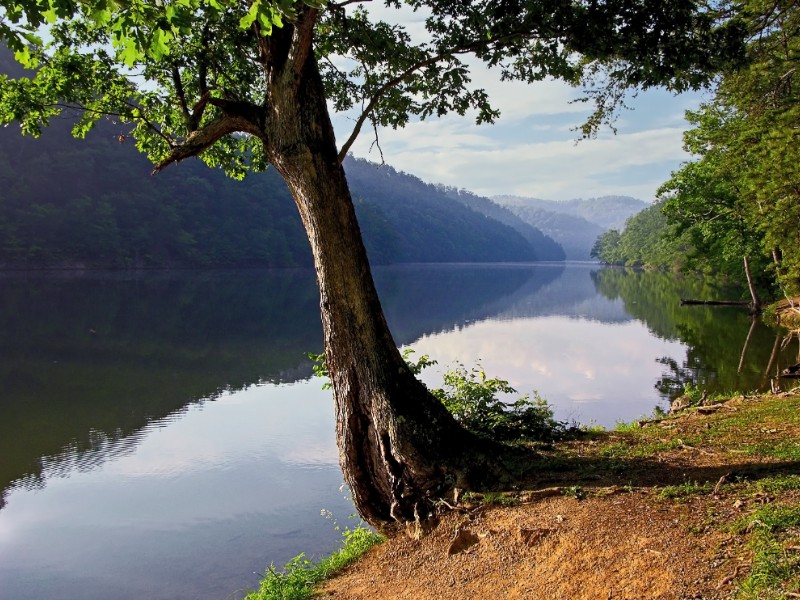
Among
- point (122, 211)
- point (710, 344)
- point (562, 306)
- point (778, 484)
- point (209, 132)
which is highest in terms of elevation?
point (122, 211)

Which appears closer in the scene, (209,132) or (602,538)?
(602,538)

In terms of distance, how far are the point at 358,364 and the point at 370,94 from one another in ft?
14.3

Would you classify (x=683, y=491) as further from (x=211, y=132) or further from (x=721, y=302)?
(x=721, y=302)

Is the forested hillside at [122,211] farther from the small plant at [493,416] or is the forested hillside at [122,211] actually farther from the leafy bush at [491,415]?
the small plant at [493,416]

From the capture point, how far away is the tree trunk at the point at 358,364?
22.0 ft

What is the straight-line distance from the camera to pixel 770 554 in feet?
13.1

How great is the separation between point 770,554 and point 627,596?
94cm

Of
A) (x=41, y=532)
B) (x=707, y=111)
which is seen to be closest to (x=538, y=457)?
(x=41, y=532)

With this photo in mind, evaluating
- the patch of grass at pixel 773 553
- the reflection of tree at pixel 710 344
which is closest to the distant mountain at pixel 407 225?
the reflection of tree at pixel 710 344

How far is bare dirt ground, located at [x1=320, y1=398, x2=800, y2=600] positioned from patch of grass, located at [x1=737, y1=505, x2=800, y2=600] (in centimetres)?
10

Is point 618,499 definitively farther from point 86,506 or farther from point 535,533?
point 86,506

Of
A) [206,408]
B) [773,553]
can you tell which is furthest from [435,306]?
[773,553]

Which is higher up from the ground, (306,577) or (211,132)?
(211,132)

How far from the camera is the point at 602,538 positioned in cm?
505
